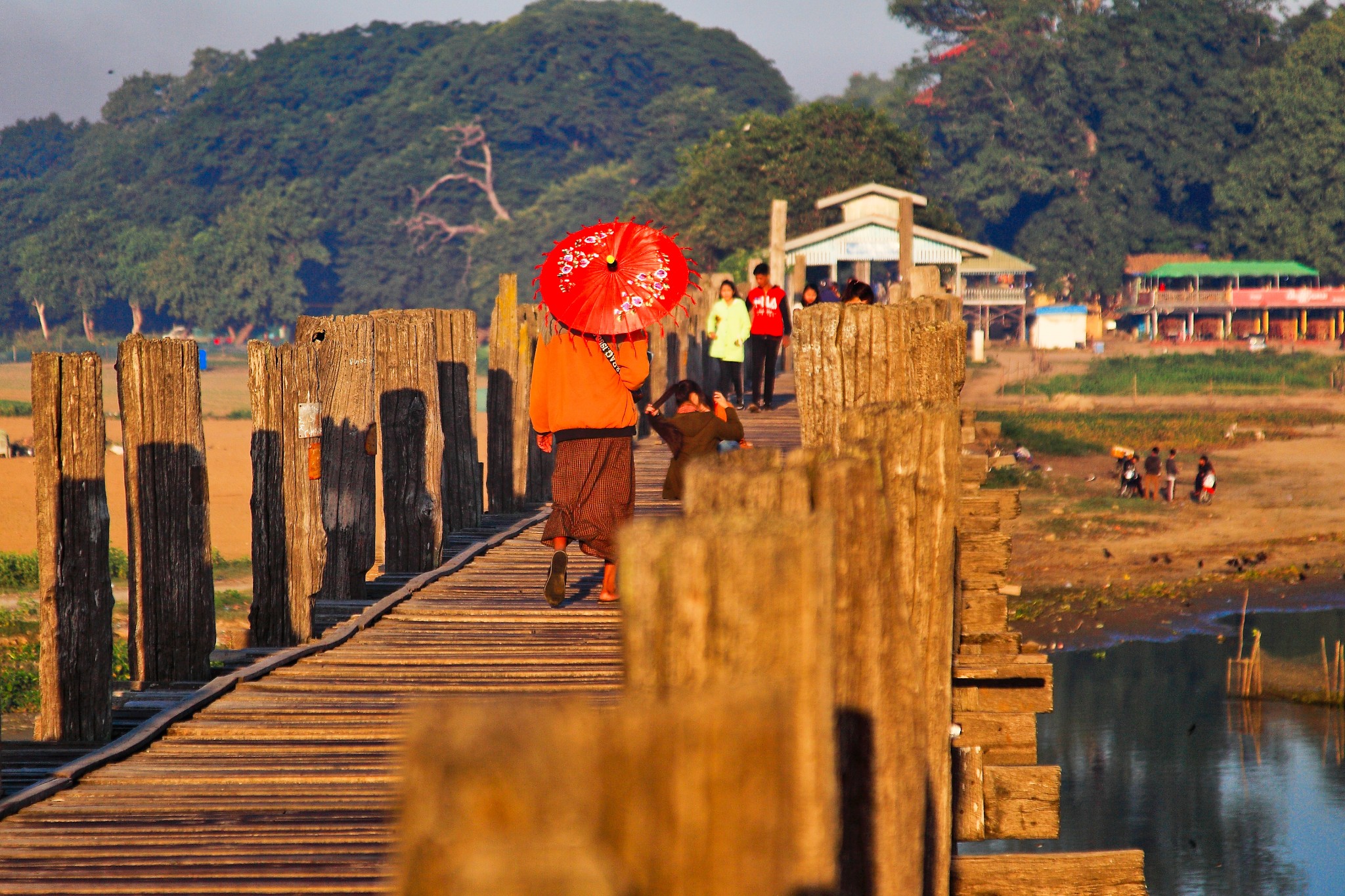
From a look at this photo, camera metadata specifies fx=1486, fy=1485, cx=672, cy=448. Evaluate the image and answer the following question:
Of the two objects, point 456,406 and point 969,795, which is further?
point 456,406

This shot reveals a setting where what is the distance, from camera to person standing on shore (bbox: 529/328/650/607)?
23.0 feet

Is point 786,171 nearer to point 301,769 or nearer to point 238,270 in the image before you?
point 238,270

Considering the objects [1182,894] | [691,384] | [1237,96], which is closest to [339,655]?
[691,384]

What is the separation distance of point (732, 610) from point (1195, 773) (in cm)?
1666

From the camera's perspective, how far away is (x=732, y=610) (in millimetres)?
1649

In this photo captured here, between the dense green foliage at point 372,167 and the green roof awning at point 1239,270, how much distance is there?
2323 cm

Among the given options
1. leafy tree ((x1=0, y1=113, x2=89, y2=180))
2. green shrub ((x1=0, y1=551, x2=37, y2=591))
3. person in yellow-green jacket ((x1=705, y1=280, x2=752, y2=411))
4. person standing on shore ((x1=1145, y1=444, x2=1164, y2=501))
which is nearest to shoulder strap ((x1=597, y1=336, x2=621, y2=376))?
person in yellow-green jacket ((x1=705, y1=280, x2=752, y2=411))

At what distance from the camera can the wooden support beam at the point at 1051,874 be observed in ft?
13.6

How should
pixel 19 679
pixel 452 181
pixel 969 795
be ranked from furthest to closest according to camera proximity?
pixel 452 181 → pixel 19 679 → pixel 969 795

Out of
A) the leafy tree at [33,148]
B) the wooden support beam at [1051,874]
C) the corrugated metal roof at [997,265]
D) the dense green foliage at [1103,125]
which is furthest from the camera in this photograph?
the leafy tree at [33,148]

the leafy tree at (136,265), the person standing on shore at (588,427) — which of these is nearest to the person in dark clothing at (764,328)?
the person standing on shore at (588,427)

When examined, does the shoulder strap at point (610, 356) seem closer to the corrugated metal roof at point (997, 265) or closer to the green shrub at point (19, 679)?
the green shrub at point (19, 679)

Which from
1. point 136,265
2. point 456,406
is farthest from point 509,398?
point 136,265

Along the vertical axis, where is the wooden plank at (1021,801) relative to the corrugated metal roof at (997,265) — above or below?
below
